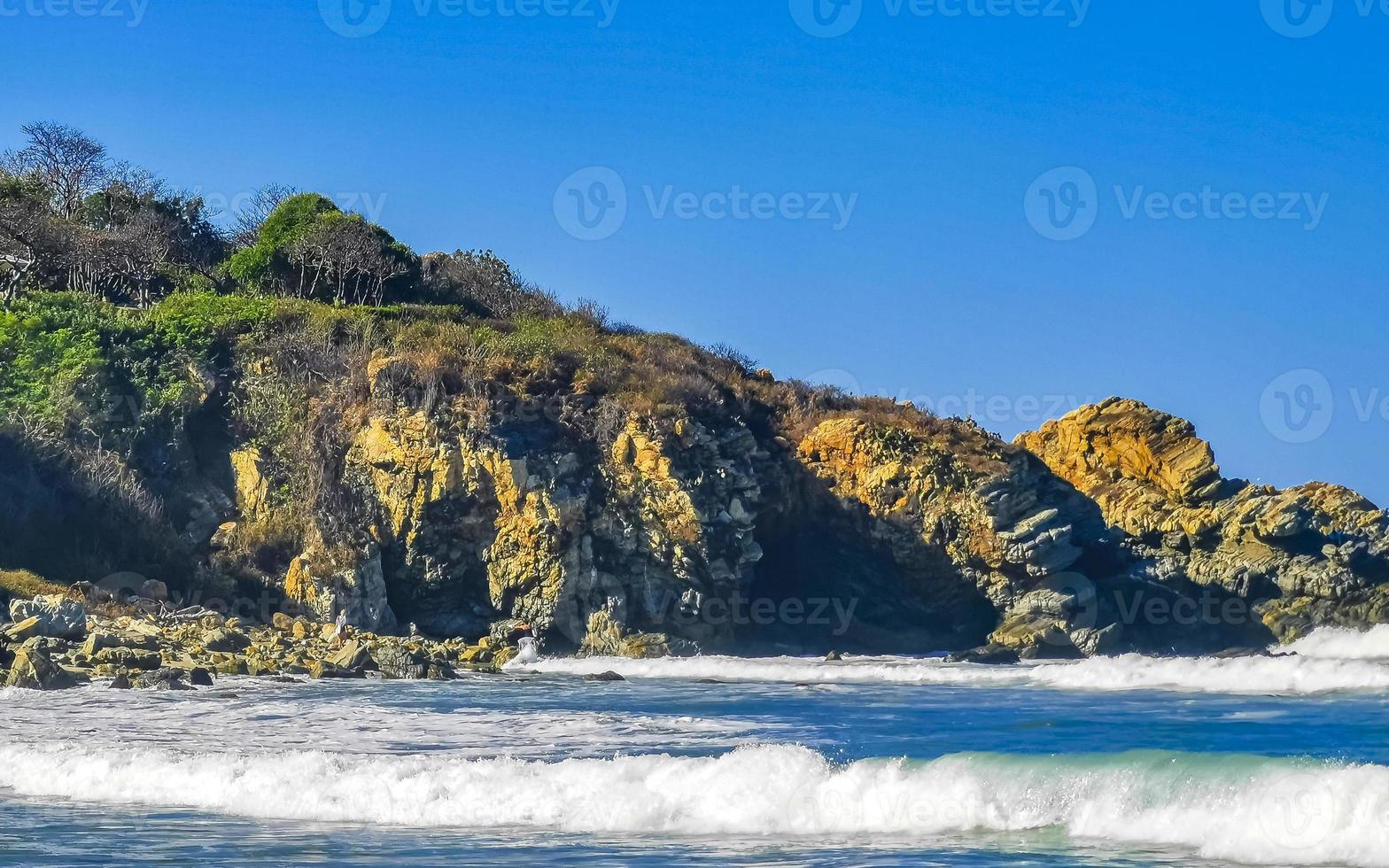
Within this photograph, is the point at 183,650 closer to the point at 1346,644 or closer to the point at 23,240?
the point at 23,240

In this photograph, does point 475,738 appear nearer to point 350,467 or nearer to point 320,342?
point 350,467

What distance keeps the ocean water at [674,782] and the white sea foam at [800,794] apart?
27 mm

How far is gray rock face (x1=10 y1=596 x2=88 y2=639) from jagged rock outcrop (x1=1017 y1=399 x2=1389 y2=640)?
2363cm

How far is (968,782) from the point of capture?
1286cm

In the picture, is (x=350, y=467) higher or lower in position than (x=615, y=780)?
higher

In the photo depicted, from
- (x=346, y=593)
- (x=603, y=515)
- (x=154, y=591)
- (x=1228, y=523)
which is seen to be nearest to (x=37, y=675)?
(x=154, y=591)

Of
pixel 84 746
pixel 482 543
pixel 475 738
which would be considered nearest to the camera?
pixel 84 746

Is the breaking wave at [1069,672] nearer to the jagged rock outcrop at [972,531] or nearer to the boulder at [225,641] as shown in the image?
the jagged rock outcrop at [972,531]

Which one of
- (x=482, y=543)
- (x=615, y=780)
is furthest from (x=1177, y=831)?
(x=482, y=543)

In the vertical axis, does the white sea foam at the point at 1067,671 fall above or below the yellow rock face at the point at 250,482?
below

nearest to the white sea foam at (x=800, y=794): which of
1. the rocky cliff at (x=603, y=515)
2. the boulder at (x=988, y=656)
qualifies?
the rocky cliff at (x=603, y=515)

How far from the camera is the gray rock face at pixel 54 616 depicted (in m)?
25.6

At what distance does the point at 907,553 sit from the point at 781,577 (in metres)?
3.24

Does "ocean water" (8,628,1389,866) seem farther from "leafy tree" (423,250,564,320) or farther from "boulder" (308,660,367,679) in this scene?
"leafy tree" (423,250,564,320)
